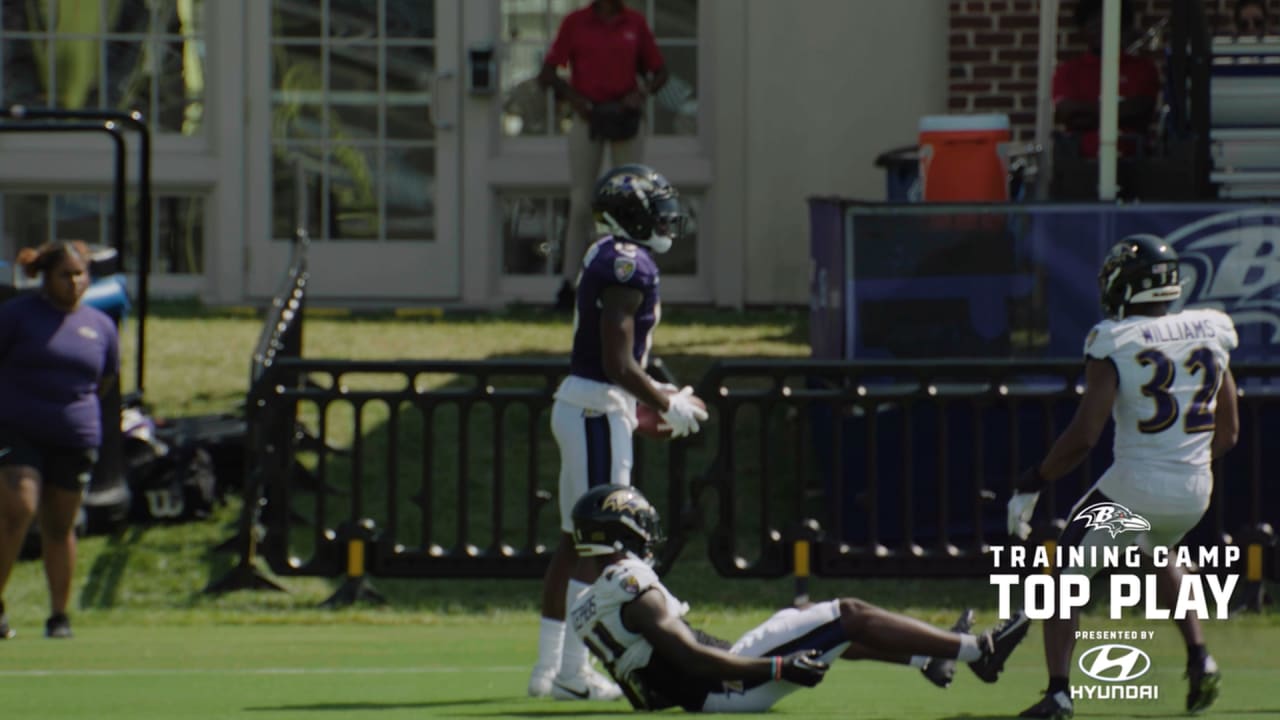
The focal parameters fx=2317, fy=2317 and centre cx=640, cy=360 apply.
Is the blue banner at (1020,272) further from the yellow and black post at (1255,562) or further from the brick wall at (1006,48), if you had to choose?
the brick wall at (1006,48)

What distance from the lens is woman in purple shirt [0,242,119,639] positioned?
413 inches

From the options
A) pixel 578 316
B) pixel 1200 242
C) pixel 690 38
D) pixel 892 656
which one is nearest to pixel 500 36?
pixel 690 38

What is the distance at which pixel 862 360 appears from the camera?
1132 centimetres

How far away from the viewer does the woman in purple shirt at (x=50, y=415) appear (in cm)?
1050

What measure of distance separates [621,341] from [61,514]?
11.6 ft

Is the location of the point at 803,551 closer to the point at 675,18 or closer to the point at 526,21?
the point at 675,18

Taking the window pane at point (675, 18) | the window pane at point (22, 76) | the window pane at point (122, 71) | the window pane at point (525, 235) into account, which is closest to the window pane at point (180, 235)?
the window pane at point (122, 71)

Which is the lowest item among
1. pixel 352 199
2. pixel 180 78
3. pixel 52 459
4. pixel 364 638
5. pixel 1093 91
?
pixel 364 638

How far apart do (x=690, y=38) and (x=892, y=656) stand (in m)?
10.6

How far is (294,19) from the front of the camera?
691 inches

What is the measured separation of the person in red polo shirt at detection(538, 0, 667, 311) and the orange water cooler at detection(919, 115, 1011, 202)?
352cm

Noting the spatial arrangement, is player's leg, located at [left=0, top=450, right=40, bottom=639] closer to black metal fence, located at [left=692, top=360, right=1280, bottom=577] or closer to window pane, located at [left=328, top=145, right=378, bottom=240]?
black metal fence, located at [left=692, top=360, right=1280, bottom=577]

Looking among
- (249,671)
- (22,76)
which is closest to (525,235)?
(22,76)

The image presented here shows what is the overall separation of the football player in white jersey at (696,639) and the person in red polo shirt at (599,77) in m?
8.16
